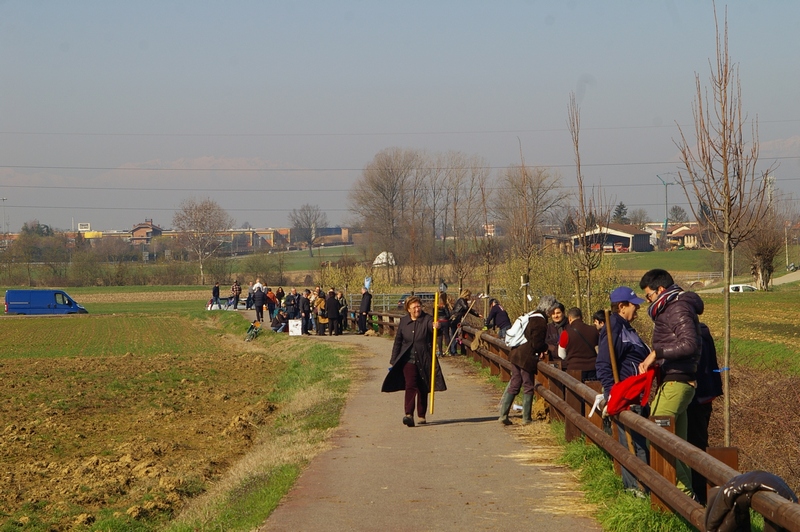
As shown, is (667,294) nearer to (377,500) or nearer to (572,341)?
(377,500)

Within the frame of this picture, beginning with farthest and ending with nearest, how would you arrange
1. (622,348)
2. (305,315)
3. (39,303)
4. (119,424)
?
1. (39,303)
2. (305,315)
3. (119,424)
4. (622,348)

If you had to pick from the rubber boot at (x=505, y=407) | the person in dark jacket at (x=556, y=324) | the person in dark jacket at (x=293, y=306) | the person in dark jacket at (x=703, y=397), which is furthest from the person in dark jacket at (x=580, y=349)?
the person in dark jacket at (x=293, y=306)

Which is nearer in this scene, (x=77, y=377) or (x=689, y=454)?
(x=689, y=454)

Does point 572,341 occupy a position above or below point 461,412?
above

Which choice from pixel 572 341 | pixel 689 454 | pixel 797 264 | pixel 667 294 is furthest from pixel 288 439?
pixel 797 264

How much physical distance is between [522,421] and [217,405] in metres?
7.45

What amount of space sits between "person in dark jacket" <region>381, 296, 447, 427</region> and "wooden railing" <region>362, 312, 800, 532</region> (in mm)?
1485

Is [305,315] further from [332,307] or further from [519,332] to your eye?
[519,332]

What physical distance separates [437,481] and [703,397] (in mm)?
2526

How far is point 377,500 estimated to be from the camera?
806cm

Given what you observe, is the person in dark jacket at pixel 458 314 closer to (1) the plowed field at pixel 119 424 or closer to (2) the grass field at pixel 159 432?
(2) the grass field at pixel 159 432

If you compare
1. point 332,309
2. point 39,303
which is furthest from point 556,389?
point 39,303

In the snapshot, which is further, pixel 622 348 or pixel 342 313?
pixel 342 313

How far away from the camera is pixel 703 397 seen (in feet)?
24.7
